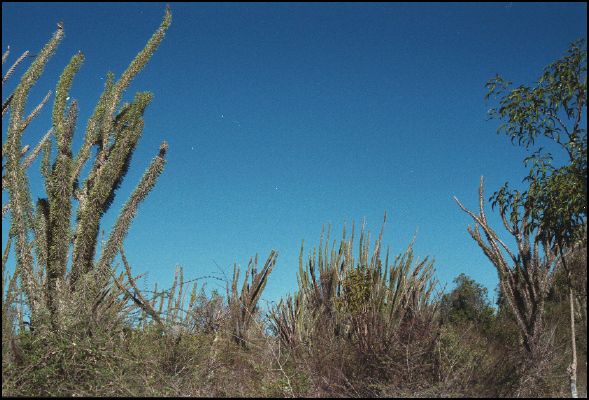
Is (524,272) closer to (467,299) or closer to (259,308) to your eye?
(259,308)

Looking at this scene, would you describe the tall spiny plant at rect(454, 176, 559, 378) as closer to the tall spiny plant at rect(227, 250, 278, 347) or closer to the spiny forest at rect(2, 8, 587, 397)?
the spiny forest at rect(2, 8, 587, 397)

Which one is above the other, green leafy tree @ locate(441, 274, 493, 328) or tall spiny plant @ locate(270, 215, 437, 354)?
green leafy tree @ locate(441, 274, 493, 328)

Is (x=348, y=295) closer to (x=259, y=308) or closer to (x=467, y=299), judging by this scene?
(x=259, y=308)

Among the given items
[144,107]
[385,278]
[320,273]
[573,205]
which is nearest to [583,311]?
[573,205]

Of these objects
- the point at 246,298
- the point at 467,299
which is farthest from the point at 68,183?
the point at 467,299

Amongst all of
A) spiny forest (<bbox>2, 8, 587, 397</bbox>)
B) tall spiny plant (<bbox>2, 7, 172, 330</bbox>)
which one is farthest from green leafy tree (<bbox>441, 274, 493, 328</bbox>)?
tall spiny plant (<bbox>2, 7, 172, 330</bbox>)

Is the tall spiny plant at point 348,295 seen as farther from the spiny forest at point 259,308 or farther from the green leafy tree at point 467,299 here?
the green leafy tree at point 467,299

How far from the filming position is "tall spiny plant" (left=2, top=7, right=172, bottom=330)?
9.09m

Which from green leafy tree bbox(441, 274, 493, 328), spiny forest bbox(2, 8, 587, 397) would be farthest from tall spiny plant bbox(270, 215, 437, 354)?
green leafy tree bbox(441, 274, 493, 328)

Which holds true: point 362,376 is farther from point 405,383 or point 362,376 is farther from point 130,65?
point 130,65

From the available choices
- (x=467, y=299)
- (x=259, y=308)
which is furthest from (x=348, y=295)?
(x=467, y=299)

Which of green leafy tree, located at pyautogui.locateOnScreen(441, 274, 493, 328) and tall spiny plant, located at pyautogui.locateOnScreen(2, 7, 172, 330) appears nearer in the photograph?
tall spiny plant, located at pyautogui.locateOnScreen(2, 7, 172, 330)

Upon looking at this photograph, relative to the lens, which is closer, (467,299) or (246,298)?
(246,298)

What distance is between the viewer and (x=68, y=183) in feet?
30.8
